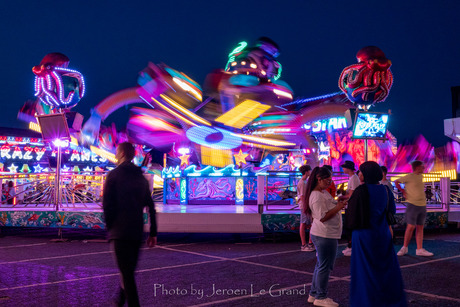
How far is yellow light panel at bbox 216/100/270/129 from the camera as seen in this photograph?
19.4 meters

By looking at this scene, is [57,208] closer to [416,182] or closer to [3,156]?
[416,182]

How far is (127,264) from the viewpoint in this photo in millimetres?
4207

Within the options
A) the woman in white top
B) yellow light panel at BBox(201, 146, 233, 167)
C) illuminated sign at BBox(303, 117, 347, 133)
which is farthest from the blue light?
illuminated sign at BBox(303, 117, 347, 133)

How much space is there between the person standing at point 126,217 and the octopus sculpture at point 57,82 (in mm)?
11094

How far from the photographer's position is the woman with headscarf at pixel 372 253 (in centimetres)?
457

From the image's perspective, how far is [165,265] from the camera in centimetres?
Answer: 838

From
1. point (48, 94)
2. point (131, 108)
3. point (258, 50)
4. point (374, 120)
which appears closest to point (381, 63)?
point (374, 120)

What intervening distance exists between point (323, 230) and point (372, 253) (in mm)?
925

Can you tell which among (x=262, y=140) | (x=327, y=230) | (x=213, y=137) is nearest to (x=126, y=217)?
(x=327, y=230)

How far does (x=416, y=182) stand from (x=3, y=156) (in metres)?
41.0

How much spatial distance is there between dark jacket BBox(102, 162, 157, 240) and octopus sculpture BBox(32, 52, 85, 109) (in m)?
11.2

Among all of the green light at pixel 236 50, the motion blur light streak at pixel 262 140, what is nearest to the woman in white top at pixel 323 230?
the motion blur light streak at pixel 262 140

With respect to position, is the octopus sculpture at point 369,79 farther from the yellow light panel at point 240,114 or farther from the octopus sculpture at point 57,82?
the octopus sculpture at point 57,82

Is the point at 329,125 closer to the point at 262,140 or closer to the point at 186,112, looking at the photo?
the point at 262,140
